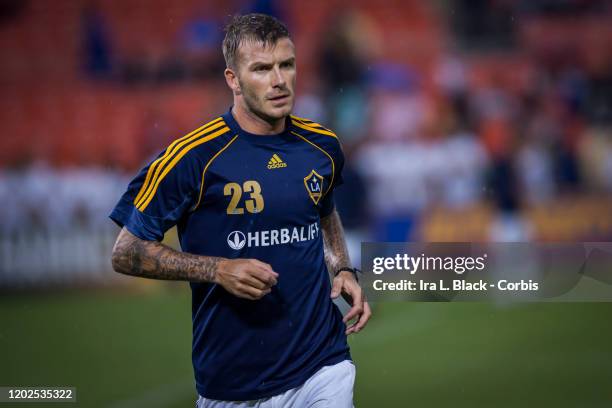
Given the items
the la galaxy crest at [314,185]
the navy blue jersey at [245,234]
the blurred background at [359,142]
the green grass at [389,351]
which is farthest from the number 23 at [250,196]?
the blurred background at [359,142]

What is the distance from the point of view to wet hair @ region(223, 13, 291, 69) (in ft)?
12.0

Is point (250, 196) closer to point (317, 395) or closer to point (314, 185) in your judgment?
point (314, 185)

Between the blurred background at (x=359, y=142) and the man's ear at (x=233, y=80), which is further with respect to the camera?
the blurred background at (x=359, y=142)

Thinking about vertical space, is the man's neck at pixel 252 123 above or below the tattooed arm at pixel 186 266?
above

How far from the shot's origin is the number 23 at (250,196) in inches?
141

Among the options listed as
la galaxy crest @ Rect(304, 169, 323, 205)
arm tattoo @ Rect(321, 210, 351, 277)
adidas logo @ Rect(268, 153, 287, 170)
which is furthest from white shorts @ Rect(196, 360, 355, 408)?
adidas logo @ Rect(268, 153, 287, 170)

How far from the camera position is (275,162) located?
3699 millimetres

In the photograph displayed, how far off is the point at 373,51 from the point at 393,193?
A: 7.77 ft

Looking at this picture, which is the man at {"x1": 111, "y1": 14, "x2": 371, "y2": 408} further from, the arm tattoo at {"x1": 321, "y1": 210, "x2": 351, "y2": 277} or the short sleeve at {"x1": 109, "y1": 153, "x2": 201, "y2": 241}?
the arm tattoo at {"x1": 321, "y1": 210, "x2": 351, "y2": 277}

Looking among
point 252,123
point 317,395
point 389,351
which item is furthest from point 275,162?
point 389,351

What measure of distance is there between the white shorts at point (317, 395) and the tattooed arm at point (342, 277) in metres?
0.20

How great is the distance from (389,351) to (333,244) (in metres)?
4.41

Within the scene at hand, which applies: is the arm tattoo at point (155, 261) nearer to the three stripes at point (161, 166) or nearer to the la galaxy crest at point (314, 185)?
the three stripes at point (161, 166)

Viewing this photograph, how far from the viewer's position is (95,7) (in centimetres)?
1376
